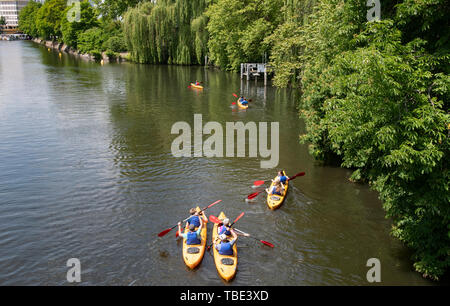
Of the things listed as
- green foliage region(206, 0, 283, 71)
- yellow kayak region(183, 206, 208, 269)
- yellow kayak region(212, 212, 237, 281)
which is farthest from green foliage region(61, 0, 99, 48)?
yellow kayak region(212, 212, 237, 281)

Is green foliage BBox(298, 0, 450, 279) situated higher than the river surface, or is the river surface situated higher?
green foliage BBox(298, 0, 450, 279)

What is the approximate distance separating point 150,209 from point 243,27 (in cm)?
3829

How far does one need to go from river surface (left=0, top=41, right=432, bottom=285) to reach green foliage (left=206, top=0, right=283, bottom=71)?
17832 millimetres

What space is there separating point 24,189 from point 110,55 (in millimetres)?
61446

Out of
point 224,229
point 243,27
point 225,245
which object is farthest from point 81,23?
point 225,245

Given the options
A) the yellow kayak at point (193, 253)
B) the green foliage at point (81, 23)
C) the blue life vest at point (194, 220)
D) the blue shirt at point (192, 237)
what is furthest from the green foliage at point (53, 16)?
the yellow kayak at point (193, 253)

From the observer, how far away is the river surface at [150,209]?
12.1 m

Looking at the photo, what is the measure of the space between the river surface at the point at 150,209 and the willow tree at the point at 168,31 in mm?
34841

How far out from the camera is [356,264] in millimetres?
12461

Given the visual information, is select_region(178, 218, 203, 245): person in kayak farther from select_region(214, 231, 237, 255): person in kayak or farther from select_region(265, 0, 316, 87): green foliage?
select_region(265, 0, 316, 87): green foliage

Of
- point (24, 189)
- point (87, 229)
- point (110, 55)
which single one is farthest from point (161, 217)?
point (110, 55)

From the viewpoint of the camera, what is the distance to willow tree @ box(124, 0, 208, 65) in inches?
2373

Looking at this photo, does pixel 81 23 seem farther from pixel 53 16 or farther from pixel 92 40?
pixel 53 16
